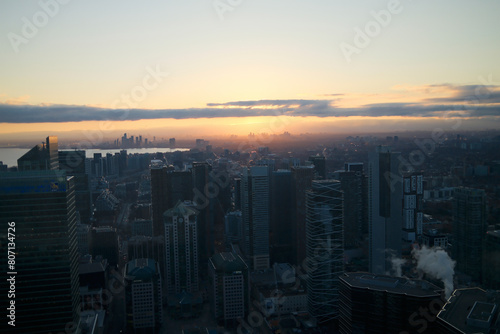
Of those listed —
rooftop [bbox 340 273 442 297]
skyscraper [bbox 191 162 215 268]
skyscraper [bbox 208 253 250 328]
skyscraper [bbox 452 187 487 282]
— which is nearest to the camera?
rooftop [bbox 340 273 442 297]

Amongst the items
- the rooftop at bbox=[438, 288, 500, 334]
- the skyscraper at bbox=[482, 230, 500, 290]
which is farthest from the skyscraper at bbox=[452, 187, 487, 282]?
the rooftop at bbox=[438, 288, 500, 334]

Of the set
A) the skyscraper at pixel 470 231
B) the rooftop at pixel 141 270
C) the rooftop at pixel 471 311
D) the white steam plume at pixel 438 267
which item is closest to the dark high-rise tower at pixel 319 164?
the skyscraper at pixel 470 231

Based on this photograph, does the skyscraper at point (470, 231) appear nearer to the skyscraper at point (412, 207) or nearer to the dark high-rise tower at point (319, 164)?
the skyscraper at point (412, 207)

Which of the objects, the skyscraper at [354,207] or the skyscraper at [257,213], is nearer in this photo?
the skyscraper at [257,213]

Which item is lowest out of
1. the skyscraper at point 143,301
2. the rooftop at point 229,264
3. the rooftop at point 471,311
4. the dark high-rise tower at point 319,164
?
the skyscraper at point 143,301

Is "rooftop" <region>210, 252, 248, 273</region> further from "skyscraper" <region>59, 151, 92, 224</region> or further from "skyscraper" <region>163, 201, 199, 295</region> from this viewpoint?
"skyscraper" <region>59, 151, 92, 224</region>

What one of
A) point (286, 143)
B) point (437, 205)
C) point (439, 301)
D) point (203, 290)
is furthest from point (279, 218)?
point (286, 143)
